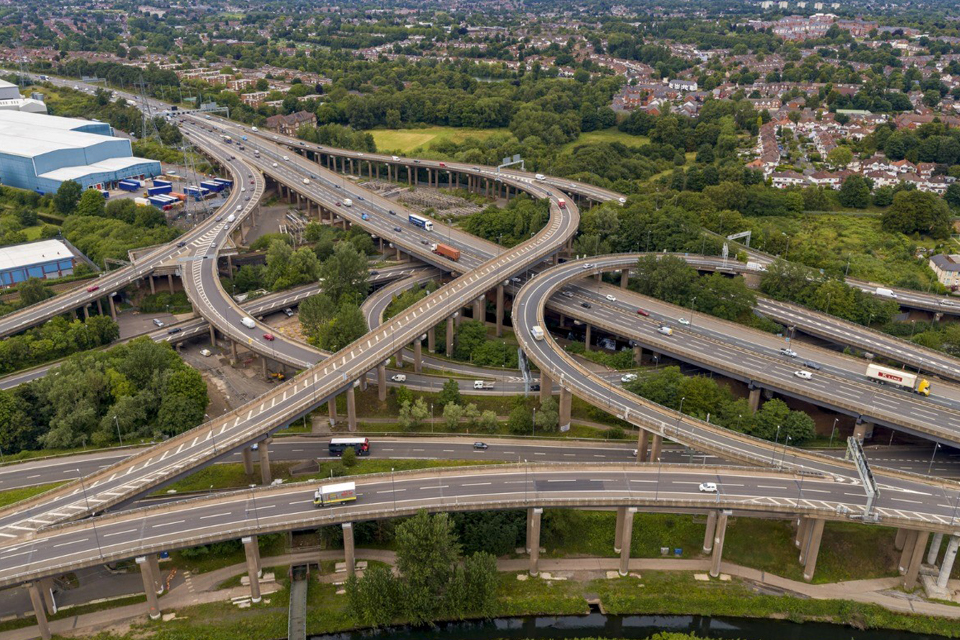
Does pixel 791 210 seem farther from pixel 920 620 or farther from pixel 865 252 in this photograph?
pixel 920 620

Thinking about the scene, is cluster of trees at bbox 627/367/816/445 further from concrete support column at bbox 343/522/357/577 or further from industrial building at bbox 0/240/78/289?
industrial building at bbox 0/240/78/289

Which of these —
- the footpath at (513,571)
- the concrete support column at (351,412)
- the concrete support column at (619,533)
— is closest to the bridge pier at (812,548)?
the footpath at (513,571)

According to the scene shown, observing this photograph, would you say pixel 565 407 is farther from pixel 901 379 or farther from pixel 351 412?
pixel 901 379

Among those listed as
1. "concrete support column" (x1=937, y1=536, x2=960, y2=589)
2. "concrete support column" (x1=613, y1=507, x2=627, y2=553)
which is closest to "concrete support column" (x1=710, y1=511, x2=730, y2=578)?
"concrete support column" (x1=613, y1=507, x2=627, y2=553)

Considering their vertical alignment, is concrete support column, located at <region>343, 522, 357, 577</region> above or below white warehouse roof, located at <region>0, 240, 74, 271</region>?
below

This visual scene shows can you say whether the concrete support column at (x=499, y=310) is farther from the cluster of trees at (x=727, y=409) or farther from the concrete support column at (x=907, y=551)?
the concrete support column at (x=907, y=551)

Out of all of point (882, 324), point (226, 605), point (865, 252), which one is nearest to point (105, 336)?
point (226, 605)
